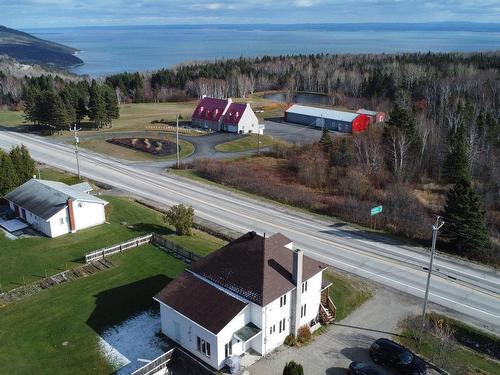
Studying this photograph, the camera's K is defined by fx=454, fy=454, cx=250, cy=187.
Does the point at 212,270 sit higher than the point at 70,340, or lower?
higher

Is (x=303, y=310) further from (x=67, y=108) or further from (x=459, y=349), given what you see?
(x=67, y=108)

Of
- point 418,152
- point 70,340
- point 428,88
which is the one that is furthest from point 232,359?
point 428,88

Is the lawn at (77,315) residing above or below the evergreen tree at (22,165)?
below

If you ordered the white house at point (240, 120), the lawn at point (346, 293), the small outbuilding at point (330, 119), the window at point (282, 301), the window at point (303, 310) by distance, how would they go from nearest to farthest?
the window at point (282, 301) < the window at point (303, 310) < the lawn at point (346, 293) < the white house at point (240, 120) < the small outbuilding at point (330, 119)

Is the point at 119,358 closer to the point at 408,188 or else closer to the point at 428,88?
the point at 408,188

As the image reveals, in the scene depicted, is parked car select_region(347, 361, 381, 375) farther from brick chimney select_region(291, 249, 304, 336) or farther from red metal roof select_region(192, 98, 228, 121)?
red metal roof select_region(192, 98, 228, 121)

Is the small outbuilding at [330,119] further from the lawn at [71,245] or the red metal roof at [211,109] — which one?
the lawn at [71,245]

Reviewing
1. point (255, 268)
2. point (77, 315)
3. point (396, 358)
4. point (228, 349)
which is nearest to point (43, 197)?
point (77, 315)

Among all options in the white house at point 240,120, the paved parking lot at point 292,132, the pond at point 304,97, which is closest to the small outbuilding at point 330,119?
the paved parking lot at point 292,132
